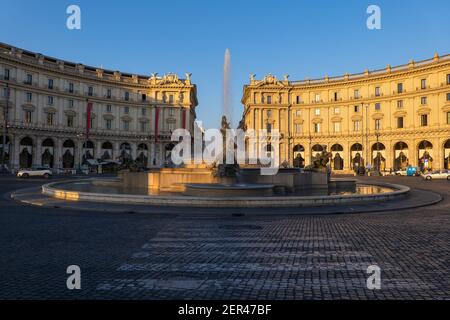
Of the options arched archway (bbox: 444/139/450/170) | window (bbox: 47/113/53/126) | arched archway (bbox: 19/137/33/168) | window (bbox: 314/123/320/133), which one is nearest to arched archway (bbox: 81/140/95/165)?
window (bbox: 47/113/53/126)

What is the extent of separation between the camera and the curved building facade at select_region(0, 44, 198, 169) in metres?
65.0

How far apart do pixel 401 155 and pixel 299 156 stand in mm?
24295

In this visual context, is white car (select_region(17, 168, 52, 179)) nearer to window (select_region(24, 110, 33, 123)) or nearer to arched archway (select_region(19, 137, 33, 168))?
arched archway (select_region(19, 137, 33, 168))

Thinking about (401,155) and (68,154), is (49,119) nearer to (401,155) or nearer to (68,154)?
(68,154)

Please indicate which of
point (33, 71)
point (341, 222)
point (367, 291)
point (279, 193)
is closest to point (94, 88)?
point (33, 71)

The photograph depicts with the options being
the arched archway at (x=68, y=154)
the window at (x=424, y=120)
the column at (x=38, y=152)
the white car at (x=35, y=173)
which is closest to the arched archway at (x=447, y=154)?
the window at (x=424, y=120)

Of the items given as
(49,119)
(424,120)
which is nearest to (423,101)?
(424,120)

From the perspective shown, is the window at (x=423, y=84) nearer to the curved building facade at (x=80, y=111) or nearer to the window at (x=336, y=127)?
the window at (x=336, y=127)

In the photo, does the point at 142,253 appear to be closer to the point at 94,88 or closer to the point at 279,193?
the point at 279,193

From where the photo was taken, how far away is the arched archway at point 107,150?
82062 millimetres

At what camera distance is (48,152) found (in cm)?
7112

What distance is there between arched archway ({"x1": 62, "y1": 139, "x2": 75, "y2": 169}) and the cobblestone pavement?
2690 inches
